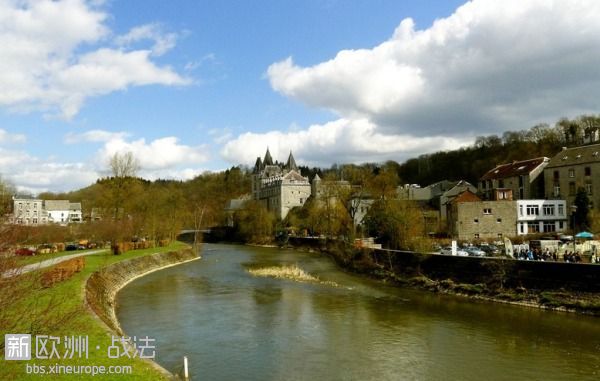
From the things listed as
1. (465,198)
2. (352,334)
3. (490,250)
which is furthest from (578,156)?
(352,334)

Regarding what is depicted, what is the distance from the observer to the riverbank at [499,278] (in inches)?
1006

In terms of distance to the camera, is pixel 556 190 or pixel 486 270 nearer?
pixel 486 270

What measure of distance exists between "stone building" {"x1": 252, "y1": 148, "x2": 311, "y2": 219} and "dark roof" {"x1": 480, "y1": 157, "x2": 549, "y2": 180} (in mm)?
47195

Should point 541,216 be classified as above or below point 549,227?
above

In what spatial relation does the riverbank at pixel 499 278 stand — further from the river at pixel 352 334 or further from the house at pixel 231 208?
the house at pixel 231 208

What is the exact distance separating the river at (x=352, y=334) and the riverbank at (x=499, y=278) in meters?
1.20

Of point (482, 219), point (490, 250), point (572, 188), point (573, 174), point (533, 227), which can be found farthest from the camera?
point (573, 174)

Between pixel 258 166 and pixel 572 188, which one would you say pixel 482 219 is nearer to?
pixel 572 188

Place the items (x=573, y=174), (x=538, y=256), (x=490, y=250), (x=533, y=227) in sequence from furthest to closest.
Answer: (x=573, y=174) → (x=533, y=227) → (x=490, y=250) → (x=538, y=256)

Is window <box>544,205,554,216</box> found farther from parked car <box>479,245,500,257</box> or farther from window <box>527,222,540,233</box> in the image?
parked car <box>479,245,500,257</box>

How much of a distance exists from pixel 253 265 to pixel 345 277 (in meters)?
12.5

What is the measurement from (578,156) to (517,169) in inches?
377

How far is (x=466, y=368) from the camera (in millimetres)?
16828

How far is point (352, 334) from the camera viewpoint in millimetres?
21219
